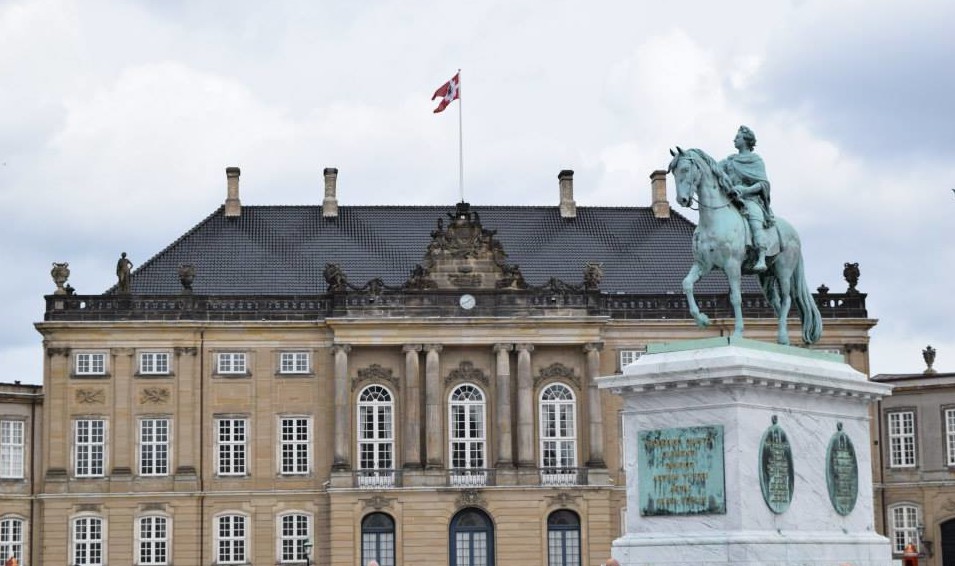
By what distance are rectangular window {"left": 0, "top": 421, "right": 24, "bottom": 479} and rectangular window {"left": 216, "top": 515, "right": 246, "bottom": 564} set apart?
6874mm

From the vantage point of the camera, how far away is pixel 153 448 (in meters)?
56.9

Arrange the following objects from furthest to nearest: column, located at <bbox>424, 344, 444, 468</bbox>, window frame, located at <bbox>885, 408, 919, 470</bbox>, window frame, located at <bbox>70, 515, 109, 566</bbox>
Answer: window frame, located at <bbox>885, 408, 919, 470</bbox>, column, located at <bbox>424, 344, 444, 468</bbox>, window frame, located at <bbox>70, 515, 109, 566</bbox>

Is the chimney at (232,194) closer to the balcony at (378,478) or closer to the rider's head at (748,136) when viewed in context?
the balcony at (378,478)

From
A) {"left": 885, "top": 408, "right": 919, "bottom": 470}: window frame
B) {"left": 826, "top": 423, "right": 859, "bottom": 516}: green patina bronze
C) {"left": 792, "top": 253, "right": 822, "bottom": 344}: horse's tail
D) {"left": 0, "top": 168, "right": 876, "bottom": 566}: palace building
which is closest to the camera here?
{"left": 826, "top": 423, "right": 859, "bottom": 516}: green patina bronze

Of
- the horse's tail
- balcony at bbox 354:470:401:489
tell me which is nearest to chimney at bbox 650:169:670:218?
balcony at bbox 354:470:401:489

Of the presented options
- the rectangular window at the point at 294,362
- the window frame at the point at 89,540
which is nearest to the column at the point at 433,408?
the rectangular window at the point at 294,362

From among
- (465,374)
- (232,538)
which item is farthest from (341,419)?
(232,538)

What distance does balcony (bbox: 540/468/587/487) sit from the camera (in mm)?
56969

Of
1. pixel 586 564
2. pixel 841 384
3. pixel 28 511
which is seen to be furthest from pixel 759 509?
pixel 28 511

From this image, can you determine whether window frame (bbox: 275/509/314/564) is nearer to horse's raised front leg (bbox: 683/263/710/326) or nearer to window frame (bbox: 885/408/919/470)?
window frame (bbox: 885/408/919/470)

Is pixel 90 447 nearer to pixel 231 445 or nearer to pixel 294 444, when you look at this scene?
pixel 231 445

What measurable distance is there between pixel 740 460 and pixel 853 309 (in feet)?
133

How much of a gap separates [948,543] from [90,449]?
28.1 metres

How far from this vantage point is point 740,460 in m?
19.6
